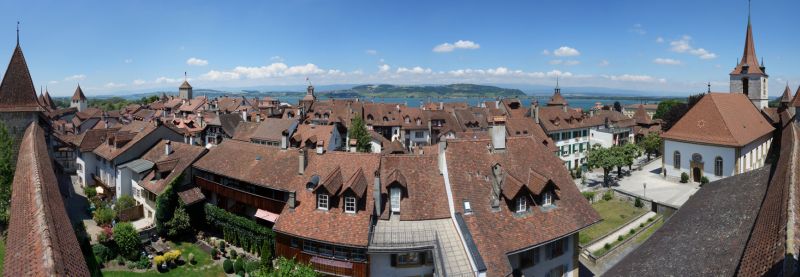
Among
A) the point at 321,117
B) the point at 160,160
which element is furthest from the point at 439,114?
the point at 160,160

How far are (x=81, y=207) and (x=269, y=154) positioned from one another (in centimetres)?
2340

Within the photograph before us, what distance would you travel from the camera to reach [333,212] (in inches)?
997

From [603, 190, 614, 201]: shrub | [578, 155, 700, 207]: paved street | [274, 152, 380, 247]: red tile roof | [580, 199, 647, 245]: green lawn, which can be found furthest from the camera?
[603, 190, 614, 201]: shrub

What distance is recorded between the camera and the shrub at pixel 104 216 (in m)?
38.0

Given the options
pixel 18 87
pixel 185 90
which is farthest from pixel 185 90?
pixel 18 87

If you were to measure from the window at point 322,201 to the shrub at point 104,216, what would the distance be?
23027 mm

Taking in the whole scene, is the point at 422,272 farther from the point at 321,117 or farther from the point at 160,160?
the point at 321,117

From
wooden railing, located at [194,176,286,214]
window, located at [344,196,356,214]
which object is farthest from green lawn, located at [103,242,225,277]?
window, located at [344,196,356,214]

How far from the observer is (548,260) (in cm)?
2511

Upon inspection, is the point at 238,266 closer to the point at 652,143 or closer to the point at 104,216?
the point at 104,216

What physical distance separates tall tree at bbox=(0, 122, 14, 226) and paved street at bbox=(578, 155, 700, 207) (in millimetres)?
51772

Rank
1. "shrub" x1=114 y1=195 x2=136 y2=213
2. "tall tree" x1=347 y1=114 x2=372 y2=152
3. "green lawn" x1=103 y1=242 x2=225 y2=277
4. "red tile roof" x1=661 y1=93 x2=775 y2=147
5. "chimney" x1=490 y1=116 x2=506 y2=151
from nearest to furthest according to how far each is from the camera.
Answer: "chimney" x1=490 y1=116 x2=506 y2=151
"green lawn" x1=103 y1=242 x2=225 y2=277
"shrub" x1=114 y1=195 x2=136 y2=213
"red tile roof" x1=661 y1=93 x2=775 y2=147
"tall tree" x1=347 y1=114 x2=372 y2=152

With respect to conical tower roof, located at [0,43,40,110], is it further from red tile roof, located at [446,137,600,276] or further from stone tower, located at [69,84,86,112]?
stone tower, located at [69,84,86,112]

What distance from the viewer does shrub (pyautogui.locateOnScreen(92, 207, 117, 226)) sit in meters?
38.0
